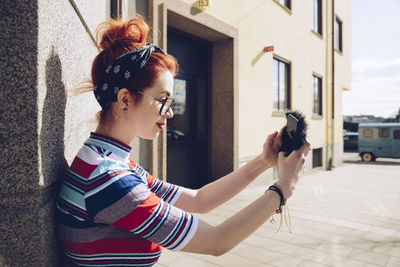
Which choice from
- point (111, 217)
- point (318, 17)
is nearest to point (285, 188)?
point (111, 217)

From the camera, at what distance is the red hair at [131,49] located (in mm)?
1378

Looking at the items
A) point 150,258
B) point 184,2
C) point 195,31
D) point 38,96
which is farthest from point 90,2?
point 195,31

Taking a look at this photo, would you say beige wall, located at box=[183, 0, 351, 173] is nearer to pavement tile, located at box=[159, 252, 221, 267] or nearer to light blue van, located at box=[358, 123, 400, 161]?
pavement tile, located at box=[159, 252, 221, 267]

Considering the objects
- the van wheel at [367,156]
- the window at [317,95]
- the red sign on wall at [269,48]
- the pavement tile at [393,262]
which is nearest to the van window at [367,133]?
the van wheel at [367,156]

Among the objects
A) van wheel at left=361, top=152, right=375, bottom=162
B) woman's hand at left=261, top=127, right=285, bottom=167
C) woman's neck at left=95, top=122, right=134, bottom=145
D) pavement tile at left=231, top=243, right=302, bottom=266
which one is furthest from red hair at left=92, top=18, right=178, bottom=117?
van wheel at left=361, top=152, right=375, bottom=162

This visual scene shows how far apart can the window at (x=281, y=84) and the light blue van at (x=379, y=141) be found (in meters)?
9.66

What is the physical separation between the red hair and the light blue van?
17926 millimetres

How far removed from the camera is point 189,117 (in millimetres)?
6684

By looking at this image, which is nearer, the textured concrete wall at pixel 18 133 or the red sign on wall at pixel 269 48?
the textured concrete wall at pixel 18 133

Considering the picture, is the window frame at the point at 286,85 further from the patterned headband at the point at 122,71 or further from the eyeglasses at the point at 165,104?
the patterned headband at the point at 122,71

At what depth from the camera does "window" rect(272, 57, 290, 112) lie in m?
8.91

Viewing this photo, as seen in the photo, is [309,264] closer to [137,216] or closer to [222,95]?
[137,216]

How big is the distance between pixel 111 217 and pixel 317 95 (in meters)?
12.5

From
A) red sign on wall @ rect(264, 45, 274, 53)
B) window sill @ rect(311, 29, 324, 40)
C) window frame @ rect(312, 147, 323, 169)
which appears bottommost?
window frame @ rect(312, 147, 323, 169)
